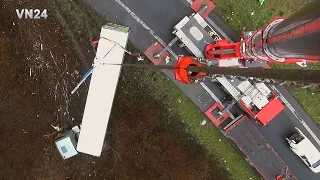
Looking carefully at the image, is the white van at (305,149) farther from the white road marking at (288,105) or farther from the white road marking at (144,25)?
the white road marking at (144,25)

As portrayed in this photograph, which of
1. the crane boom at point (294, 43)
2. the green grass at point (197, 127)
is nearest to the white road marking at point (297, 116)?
the green grass at point (197, 127)

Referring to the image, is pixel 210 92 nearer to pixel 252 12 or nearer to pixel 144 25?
pixel 252 12

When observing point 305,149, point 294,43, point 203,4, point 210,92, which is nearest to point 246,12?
point 203,4

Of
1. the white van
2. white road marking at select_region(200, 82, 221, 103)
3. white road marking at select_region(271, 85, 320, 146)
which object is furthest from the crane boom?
the white van

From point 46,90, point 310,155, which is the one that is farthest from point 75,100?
point 310,155

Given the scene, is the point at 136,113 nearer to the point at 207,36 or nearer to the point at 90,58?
the point at 90,58
